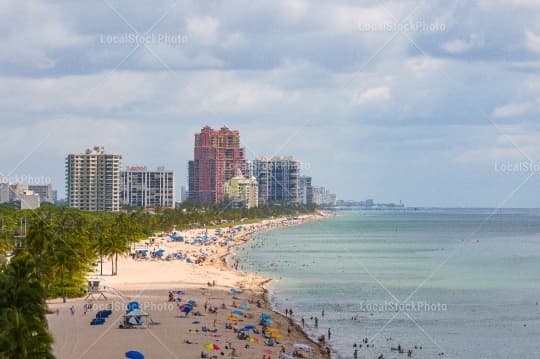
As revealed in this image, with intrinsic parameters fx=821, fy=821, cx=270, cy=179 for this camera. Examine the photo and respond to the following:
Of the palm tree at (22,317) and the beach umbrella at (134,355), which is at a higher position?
the palm tree at (22,317)

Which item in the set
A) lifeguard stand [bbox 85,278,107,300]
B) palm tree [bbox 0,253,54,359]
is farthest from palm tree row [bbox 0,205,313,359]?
lifeguard stand [bbox 85,278,107,300]

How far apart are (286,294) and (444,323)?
20576 millimetres

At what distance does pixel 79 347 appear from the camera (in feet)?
141

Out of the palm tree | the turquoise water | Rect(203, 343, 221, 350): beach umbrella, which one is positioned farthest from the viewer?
the turquoise water

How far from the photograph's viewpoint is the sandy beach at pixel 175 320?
44.0m

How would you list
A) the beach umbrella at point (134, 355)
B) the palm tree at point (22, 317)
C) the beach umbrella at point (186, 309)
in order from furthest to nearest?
the beach umbrella at point (186, 309)
the beach umbrella at point (134, 355)
the palm tree at point (22, 317)

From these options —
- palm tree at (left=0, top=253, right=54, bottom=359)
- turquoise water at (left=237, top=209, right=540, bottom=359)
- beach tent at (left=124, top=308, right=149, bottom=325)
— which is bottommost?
turquoise water at (left=237, top=209, right=540, bottom=359)

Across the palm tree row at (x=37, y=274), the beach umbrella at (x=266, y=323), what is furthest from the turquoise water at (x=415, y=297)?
the palm tree row at (x=37, y=274)

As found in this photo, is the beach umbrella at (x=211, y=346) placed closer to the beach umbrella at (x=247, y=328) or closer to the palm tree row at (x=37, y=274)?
the beach umbrella at (x=247, y=328)

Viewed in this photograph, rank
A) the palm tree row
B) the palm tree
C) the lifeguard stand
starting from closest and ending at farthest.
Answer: the palm tree < the palm tree row < the lifeguard stand

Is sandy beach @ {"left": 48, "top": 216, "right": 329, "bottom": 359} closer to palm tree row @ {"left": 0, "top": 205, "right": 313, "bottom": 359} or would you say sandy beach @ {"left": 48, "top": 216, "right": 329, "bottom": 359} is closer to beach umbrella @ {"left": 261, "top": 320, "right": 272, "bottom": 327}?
beach umbrella @ {"left": 261, "top": 320, "right": 272, "bottom": 327}

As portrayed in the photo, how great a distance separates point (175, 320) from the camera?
54562 millimetres

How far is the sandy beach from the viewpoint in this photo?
44.0 metres

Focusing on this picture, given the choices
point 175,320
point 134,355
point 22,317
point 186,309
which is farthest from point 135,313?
point 22,317
